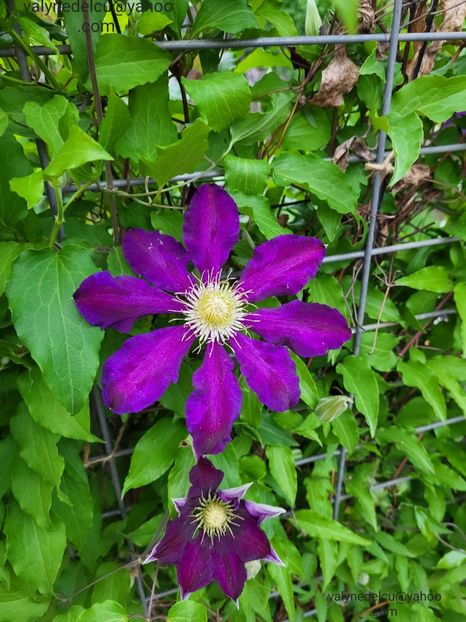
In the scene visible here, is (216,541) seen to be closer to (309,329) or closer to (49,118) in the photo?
(309,329)

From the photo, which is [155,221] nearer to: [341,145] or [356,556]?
[341,145]

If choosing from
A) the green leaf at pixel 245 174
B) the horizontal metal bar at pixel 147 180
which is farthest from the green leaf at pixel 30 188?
the green leaf at pixel 245 174

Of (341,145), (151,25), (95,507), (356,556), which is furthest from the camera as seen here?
(356,556)

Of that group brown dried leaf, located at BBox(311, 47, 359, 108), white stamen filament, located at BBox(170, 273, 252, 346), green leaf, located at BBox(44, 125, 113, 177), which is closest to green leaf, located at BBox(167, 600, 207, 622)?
white stamen filament, located at BBox(170, 273, 252, 346)

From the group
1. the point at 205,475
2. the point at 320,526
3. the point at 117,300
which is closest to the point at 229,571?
the point at 205,475

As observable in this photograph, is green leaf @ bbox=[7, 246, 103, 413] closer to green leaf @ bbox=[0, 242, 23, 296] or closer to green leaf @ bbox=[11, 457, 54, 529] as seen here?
green leaf @ bbox=[0, 242, 23, 296]

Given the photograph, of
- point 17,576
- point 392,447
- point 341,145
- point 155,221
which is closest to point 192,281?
point 155,221

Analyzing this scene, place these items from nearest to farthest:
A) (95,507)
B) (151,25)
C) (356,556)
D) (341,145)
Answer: (151,25) < (341,145) < (95,507) < (356,556)
